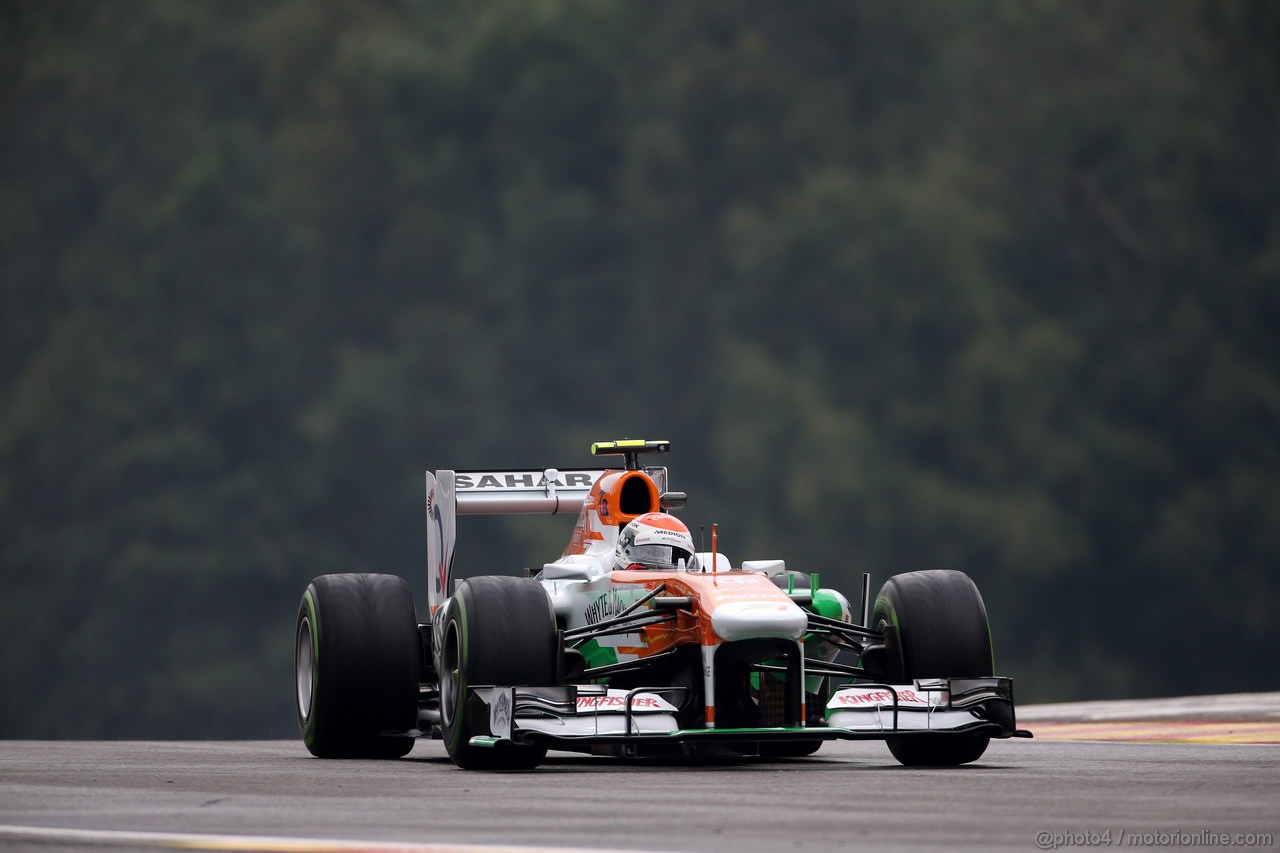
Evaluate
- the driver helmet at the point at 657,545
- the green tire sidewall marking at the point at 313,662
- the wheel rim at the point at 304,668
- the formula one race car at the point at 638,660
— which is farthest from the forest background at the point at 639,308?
the driver helmet at the point at 657,545

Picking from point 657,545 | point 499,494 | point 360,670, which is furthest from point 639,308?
point 657,545

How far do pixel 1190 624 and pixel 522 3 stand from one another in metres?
27.5

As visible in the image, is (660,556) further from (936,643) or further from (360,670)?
(360,670)

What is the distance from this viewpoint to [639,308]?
234ft

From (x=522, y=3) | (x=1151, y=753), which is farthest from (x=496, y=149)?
(x=1151, y=753)

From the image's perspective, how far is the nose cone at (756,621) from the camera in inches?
571

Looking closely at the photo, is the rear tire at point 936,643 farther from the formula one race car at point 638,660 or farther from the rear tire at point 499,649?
the rear tire at point 499,649

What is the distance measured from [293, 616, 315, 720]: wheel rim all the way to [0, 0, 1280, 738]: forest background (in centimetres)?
4367

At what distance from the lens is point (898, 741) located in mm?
15531

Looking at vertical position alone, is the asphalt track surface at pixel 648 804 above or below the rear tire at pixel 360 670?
below

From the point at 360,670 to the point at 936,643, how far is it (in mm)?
4491

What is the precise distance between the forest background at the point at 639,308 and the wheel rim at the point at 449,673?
4617 cm

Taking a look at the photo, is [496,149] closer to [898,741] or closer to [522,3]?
[522,3]

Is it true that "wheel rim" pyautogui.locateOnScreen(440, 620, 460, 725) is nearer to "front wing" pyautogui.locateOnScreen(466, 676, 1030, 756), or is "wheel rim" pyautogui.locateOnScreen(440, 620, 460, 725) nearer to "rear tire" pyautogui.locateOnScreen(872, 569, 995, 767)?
"front wing" pyautogui.locateOnScreen(466, 676, 1030, 756)
